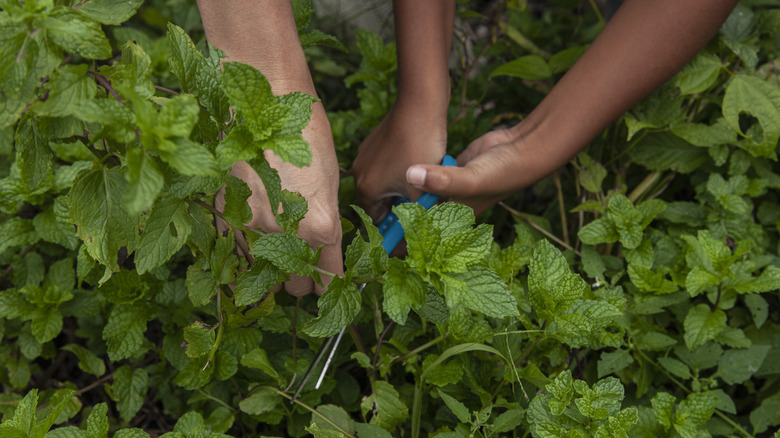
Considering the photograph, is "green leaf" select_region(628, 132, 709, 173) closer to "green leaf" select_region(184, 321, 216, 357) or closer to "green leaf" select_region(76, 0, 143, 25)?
"green leaf" select_region(184, 321, 216, 357)

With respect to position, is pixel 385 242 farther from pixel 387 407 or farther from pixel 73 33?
pixel 73 33

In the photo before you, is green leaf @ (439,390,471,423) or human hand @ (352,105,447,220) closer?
green leaf @ (439,390,471,423)

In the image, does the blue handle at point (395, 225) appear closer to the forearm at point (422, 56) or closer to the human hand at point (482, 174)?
the human hand at point (482, 174)

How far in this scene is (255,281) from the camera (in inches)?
39.1

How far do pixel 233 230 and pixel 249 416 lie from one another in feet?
1.62

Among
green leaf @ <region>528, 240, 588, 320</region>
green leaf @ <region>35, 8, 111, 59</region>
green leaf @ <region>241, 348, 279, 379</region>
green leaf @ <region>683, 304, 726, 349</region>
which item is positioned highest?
green leaf @ <region>35, 8, 111, 59</region>

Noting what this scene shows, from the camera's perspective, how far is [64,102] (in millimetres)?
794

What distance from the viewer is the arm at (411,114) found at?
→ 149cm

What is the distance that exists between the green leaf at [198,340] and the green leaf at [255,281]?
0.52 feet

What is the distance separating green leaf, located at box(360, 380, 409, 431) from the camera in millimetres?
1164

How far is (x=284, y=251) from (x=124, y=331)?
54cm

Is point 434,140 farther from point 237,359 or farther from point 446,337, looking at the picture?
point 237,359

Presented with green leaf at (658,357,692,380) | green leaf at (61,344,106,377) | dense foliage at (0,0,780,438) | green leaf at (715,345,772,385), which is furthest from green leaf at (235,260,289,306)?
green leaf at (715,345,772,385)

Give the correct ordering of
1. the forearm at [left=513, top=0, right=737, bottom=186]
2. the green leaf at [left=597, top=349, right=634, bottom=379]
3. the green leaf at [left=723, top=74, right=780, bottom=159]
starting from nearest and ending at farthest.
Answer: the green leaf at [left=597, top=349, right=634, bottom=379], the forearm at [left=513, top=0, right=737, bottom=186], the green leaf at [left=723, top=74, right=780, bottom=159]
